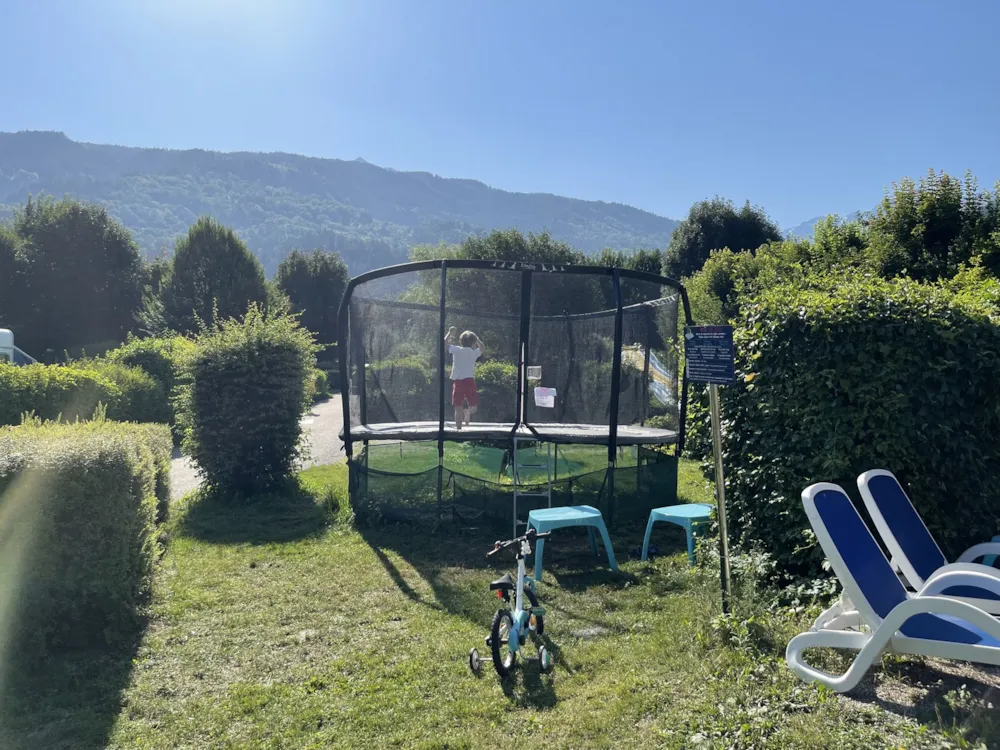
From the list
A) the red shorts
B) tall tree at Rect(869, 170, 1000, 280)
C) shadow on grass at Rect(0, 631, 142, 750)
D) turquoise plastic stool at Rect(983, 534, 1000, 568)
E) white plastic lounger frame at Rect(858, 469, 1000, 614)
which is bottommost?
shadow on grass at Rect(0, 631, 142, 750)

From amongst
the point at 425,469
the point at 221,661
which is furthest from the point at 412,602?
the point at 425,469

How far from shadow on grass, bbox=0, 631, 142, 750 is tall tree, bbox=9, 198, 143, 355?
38037 mm

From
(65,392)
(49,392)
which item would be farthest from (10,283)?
(49,392)

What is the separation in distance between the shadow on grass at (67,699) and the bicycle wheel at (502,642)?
2149mm

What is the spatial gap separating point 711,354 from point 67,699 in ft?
15.0

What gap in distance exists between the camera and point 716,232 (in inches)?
1312

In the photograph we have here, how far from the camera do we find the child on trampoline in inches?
338

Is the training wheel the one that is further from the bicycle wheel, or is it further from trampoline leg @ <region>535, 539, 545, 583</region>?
trampoline leg @ <region>535, 539, 545, 583</region>

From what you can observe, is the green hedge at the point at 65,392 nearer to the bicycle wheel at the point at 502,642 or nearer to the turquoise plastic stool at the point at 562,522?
the turquoise plastic stool at the point at 562,522

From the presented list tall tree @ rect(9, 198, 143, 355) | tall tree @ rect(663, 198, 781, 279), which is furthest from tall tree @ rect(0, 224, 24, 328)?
tall tree @ rect(663, 198, 781, 279)

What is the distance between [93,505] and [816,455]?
522cm

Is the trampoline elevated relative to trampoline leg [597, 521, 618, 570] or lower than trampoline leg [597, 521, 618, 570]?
elevated

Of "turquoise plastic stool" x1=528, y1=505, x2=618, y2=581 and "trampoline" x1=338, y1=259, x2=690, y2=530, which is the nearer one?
"turquoise plastic stool" x1=528, y1=505, x2=618, y2=581

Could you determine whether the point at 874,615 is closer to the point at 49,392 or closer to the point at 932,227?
the point at 932,227
